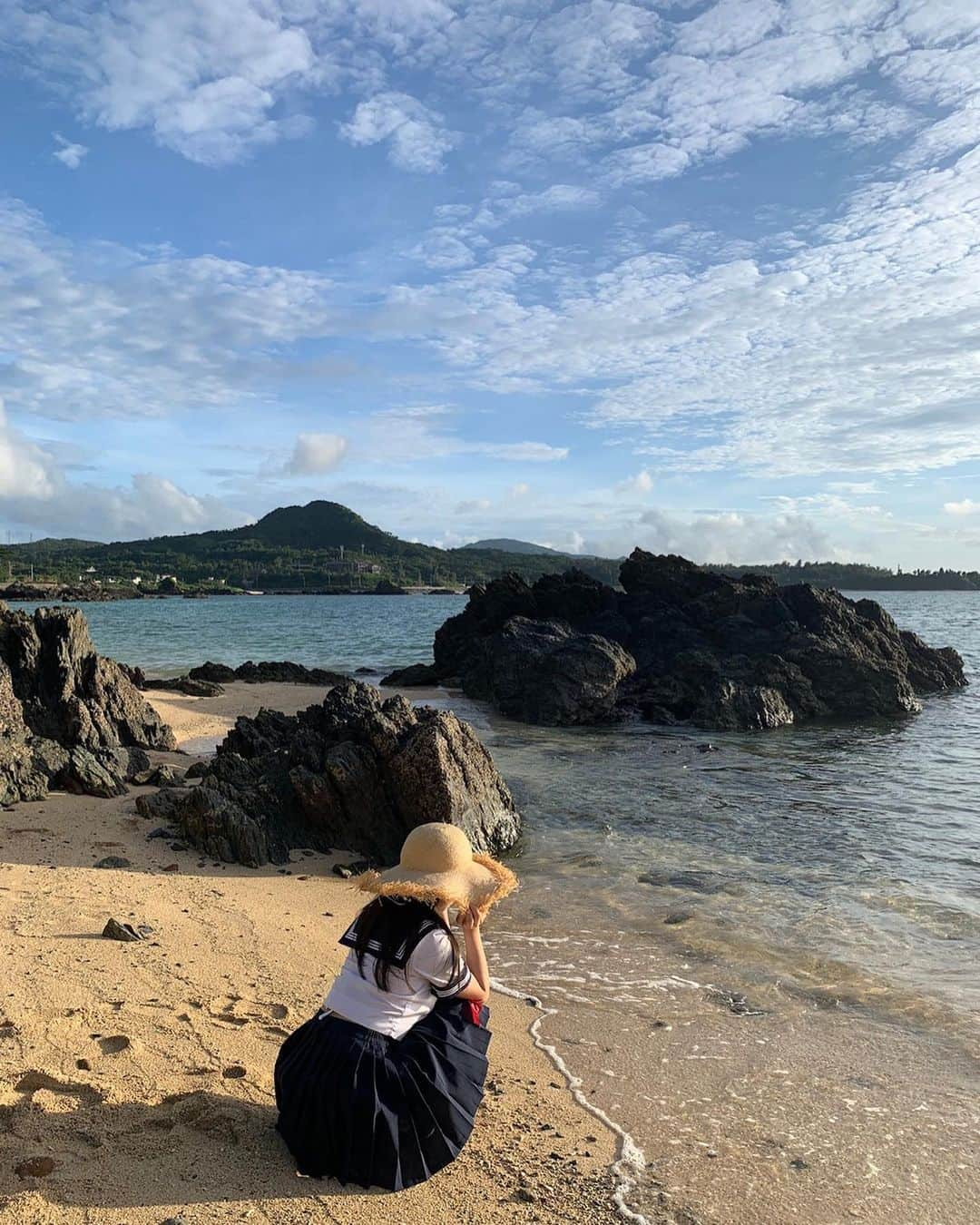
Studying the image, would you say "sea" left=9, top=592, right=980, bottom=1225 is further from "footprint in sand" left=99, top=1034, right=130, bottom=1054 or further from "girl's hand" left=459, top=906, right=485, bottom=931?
"footprint in sand" left=99, top=1034, right=130, bottom=1054

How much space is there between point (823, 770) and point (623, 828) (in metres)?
6.98

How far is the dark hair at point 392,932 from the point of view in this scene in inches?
161

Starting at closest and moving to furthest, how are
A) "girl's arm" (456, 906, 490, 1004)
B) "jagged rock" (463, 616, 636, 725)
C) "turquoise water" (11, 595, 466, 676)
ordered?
"girl's arm" (456, 906, 490, 1004) < "jagged rock" (463, 616, 636, 725) < "turquoise water" (11, 595, 466, 676)

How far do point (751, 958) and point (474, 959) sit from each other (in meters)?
4.09

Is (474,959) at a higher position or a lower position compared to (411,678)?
higher

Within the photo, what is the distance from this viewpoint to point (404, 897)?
4.19 m

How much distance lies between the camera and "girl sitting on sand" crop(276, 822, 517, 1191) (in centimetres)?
394

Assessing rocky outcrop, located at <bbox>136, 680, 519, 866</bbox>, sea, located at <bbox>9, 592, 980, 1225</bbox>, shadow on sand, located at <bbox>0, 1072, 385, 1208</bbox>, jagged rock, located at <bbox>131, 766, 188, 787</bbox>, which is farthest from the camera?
jagged rock, located at <bbox>131, 766, 188, 787</bbox>

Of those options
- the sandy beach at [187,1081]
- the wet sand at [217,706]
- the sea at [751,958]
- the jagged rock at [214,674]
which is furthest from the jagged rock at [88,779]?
the jagged rock at [214,674]

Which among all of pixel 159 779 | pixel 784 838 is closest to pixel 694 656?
pixel 784 838

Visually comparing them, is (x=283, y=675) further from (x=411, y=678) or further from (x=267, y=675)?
(x=411, y=678)

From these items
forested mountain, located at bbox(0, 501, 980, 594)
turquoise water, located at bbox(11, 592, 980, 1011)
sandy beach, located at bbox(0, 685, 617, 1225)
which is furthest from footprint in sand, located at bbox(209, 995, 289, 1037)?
forested mountain, located at bbox(0, 501, 980, 594)

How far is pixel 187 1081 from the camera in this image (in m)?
4.61

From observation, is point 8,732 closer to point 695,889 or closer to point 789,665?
point 695,889
